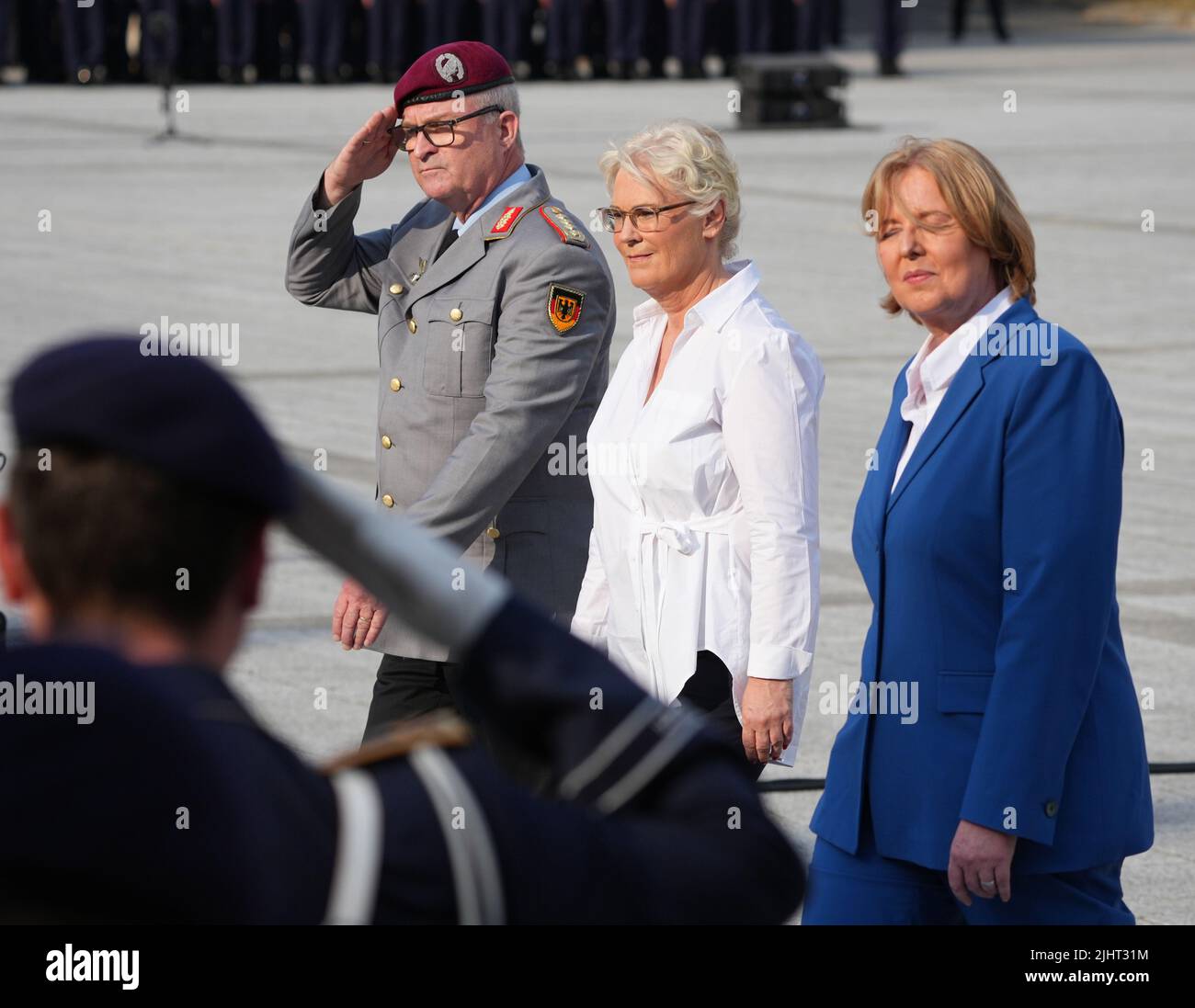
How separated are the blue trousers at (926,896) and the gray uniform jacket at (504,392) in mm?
1034

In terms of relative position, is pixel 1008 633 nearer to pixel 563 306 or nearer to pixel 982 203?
pixel 982 203

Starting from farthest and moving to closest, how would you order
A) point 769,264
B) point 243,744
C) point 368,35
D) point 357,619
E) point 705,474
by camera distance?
point 368,35 → point 769,264 → point 357,619 → point 705,474 → point 243,744

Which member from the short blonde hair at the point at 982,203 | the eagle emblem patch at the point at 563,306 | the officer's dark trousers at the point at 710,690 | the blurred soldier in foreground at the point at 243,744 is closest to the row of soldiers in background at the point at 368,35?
the eagle emblem patch at the point at 563,306

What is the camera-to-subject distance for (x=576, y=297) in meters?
4.20

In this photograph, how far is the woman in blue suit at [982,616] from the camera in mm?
3064

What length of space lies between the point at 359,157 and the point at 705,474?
1.21 m

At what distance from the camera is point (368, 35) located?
1236 inches

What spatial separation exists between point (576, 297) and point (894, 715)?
1.29 metres

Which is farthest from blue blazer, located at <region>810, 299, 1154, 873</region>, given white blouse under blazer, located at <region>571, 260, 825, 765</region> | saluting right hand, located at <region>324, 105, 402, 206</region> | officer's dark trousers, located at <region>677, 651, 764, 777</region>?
saluting right hand, located at <region>324, 105, 402, 206</region>

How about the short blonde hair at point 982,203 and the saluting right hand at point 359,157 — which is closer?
the short blonde hair at point 982,203

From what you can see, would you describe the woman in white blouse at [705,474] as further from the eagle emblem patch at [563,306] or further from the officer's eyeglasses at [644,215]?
the eagle emblem patch at [563,306]

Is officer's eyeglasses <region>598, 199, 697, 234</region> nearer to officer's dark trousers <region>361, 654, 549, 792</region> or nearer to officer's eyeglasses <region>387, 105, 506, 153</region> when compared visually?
officer's eyeglasses <region>387, 105, 506, 153</region>

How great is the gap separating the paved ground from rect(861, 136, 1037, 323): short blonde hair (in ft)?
6.07

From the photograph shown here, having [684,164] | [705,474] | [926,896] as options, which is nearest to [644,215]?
[684,164]
